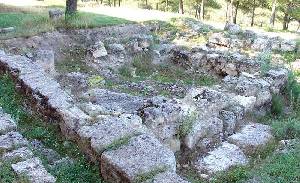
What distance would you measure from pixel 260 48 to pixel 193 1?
22.1 meters

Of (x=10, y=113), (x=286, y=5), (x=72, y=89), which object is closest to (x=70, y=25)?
(x=72, y=89)

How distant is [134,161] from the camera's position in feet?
22.7

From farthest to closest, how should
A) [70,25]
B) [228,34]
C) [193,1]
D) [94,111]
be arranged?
[193,1] → [228,34] → [70,25] → [94,111]

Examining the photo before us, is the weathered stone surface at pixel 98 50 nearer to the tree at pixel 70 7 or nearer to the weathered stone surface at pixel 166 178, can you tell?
the tree at pixel 70 7

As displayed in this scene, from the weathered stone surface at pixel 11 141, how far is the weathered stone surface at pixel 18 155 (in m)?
0.15

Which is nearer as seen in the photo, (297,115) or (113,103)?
(113,103)

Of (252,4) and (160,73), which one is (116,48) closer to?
(160,73)

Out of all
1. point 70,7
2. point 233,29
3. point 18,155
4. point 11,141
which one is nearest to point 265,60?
point 233,29

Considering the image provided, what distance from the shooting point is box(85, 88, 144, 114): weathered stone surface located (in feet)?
34.8

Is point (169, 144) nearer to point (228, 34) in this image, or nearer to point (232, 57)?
point (232, 57)

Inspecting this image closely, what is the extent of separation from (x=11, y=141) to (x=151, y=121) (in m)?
2.88

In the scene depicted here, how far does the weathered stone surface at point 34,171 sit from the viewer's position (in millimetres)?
6656

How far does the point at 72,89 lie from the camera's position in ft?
38.2

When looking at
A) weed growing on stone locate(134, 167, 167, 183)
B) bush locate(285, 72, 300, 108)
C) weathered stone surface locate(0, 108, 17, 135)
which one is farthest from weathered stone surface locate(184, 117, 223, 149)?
bush locate(285, 72, 300, 108)
